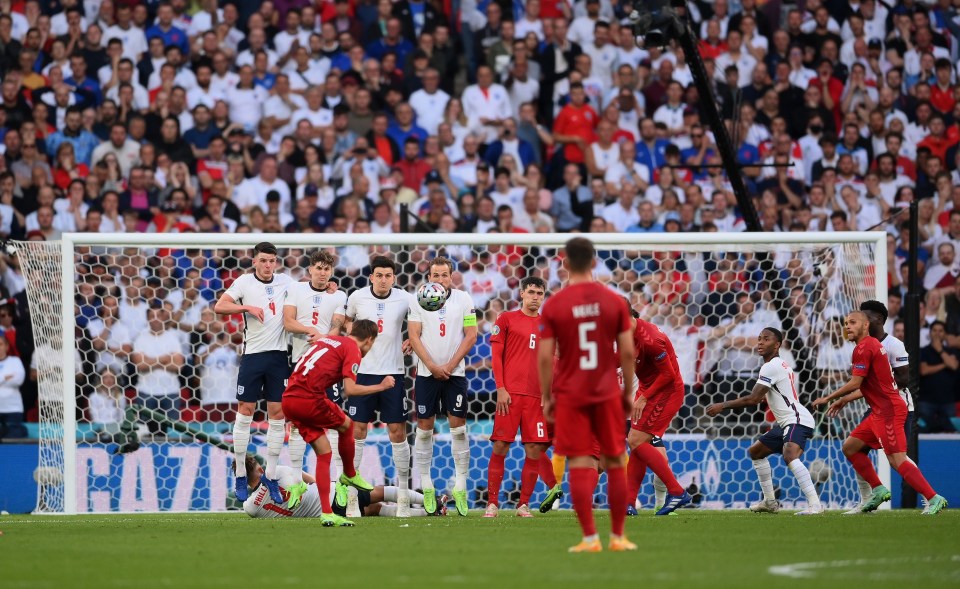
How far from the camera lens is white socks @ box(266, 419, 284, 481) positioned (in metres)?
13.1

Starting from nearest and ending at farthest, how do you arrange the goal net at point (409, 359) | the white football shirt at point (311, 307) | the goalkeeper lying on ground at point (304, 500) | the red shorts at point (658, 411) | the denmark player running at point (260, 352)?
the red shorts at point (658, 411) → the goalkeeper lying on ground at point (304, 500) → the denmark player running at point (260, 352) → the white football shirt at point (311, 307) → the goal net at point (409, 359)

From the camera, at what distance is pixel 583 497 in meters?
8.46

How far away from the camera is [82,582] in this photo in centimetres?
722

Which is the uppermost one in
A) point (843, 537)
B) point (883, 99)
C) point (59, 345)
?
point (883, 99)

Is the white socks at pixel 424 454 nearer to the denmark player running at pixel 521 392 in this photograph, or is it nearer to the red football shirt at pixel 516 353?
the denmark player running at pixel 521 392

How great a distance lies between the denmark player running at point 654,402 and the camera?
12.3m

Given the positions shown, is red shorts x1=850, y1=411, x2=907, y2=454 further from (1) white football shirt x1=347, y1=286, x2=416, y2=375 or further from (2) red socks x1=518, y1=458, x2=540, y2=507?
(1) white football shirt x1=347, y1=286, x2=416, y2=375

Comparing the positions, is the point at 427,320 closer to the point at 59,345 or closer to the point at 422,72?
the point at 59,345

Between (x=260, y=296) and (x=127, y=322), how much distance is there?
269 cm

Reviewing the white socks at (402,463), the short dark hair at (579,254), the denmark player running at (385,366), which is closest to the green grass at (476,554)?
the white socks at (402,463)

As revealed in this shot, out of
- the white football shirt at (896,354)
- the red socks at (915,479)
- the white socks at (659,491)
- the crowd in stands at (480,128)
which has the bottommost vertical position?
the white socks at (659,491)

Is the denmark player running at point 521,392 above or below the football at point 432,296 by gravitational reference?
below

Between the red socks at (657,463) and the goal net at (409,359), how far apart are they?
2401mm

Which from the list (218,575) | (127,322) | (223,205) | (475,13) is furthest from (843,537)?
(475,13)
